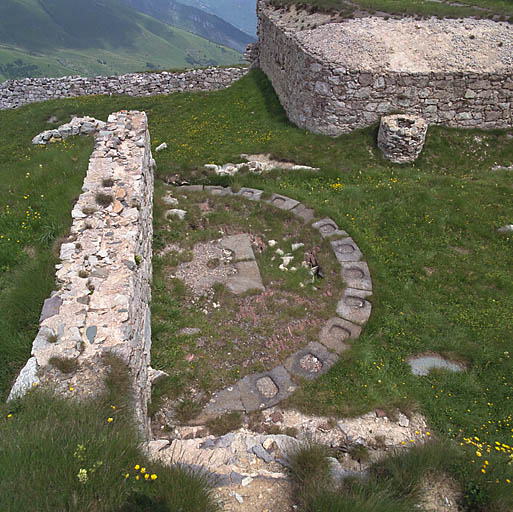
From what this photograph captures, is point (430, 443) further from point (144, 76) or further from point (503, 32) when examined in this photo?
point (144, 76)

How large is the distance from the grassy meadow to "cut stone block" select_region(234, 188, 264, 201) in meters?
0.34

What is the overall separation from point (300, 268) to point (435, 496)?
530cm

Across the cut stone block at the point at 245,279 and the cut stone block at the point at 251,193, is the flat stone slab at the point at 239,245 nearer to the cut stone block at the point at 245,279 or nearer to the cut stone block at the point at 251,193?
the cut stone block at the point at 245,279

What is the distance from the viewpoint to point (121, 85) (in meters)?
22.9

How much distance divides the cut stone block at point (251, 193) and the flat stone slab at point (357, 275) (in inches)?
142

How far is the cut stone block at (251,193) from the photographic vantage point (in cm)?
1078

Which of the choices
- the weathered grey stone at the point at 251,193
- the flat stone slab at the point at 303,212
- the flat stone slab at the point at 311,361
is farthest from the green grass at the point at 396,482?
the weathered grey stone at the point at 251,193

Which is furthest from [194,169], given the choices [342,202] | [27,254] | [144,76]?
[144,76]

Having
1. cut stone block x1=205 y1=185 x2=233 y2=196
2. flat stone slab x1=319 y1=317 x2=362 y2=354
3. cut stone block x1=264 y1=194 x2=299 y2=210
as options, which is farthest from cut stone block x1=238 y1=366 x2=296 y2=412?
cut stone block x1=205 y1=185 x2=233 y2=196

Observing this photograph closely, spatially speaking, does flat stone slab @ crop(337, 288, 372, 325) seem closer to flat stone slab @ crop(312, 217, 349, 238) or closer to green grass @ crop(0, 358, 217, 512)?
flat stone slab @ crop(312, 217, 349, 238)

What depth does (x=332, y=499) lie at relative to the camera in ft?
10.4

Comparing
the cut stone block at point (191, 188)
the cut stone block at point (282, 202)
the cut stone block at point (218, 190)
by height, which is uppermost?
the cut stone block at point (282, 202)

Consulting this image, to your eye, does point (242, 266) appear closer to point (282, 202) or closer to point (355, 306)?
point (355, 306)

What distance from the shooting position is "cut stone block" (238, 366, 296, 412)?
18.6 ft
